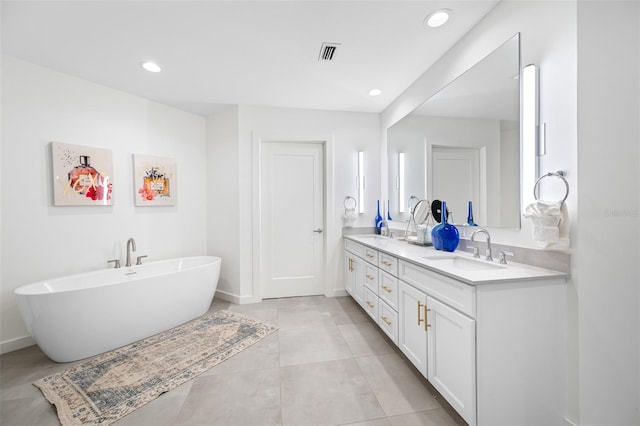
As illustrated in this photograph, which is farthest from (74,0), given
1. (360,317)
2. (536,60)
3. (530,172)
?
(360,317)

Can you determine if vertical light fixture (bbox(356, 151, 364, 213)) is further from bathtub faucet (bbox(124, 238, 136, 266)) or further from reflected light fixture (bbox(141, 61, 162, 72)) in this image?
bathtub faucet (bbox(124, 238, 136, 266))

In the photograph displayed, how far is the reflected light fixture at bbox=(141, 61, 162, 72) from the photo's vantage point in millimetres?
2535

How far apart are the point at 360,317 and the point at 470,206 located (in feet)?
5.58

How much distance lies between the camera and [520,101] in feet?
5.47

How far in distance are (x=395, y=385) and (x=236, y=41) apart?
9.56ft

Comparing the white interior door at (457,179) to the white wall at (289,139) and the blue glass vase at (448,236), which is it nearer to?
→ the blue glass vase at (448,236)

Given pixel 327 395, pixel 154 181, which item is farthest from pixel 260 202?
pixel 327 395

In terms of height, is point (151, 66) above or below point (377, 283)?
above

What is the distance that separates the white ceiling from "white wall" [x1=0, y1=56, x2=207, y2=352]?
256 millimetres

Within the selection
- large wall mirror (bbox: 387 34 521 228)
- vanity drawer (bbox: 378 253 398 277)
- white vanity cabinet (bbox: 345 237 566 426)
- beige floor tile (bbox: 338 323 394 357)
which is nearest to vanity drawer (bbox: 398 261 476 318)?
white vanity cabinet (bbox: 345 237 566 426)

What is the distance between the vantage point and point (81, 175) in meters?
2.80

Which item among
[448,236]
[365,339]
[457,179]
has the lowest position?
[365,339]

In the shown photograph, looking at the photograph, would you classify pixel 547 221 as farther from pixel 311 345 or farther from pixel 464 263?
pixel 311 345

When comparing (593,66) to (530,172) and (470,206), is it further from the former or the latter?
(470,206)
